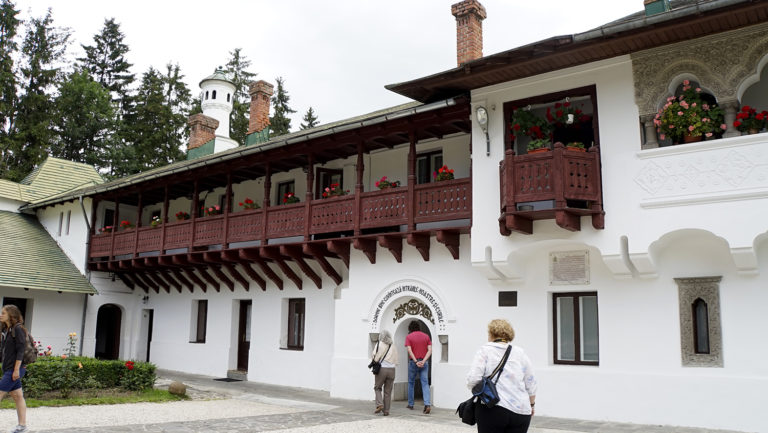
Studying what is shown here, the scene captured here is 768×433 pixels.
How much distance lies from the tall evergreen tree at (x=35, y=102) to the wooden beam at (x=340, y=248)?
86.4 ft

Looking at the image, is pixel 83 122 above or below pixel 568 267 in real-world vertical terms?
above

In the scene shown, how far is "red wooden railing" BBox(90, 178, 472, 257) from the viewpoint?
13.1 metres

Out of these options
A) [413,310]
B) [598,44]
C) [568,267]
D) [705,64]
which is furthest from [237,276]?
[705,64]

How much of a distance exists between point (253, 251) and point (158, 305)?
785cm

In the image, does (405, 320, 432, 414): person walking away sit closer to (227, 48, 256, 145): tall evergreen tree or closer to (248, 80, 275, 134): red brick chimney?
(248, 80, 275, 134): red brick chimney

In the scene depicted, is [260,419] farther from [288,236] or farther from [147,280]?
[147,280]

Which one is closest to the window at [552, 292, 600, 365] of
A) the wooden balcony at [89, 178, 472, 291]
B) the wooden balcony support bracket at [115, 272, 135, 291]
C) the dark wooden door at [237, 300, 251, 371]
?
the wooden balcony at [89, 178, 472, 291]

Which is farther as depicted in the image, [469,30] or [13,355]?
[469,30]

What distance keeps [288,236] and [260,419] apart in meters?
5.62

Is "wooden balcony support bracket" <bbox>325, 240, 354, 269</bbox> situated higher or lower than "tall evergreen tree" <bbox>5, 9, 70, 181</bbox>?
lower

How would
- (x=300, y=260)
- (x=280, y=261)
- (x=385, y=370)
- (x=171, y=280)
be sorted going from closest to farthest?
(x=385, y=370), (x=300, y=260), (x=280, y=261), (x=171, y=280)

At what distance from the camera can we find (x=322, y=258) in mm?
15773

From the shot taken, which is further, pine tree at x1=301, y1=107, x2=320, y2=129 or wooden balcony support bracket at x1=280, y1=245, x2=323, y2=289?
pine tree at x1=301, y1=107, x2=320, y2=129

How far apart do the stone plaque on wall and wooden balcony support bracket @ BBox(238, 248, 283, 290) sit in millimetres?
8064
